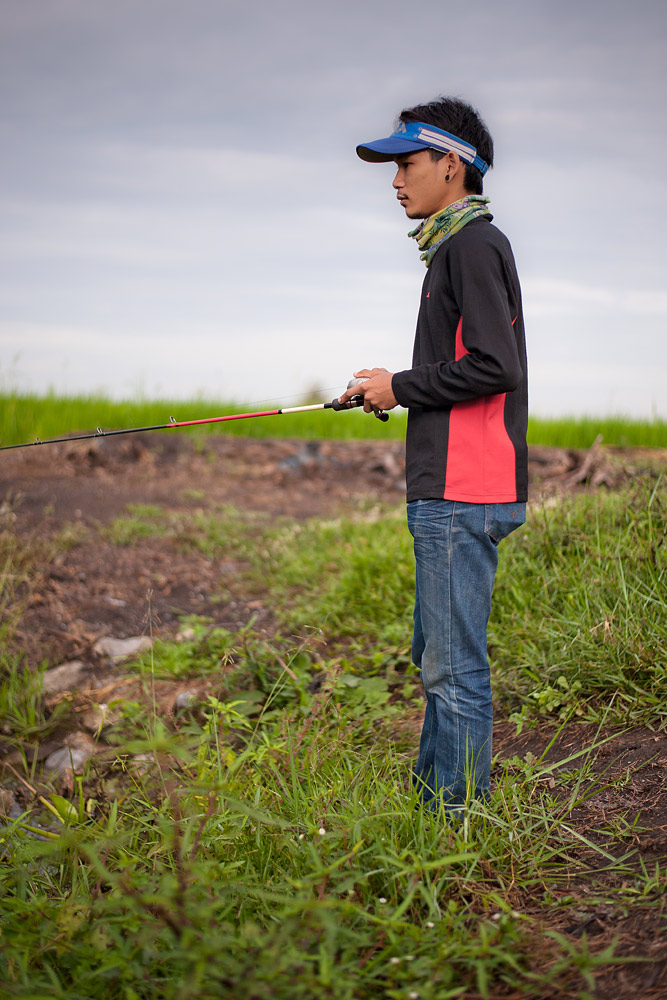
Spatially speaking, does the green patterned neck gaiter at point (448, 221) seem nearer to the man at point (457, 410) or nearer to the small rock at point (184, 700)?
the man at point (457, 410)

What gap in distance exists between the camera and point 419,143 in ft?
8.17

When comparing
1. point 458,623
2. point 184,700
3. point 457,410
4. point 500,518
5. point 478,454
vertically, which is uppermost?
point 457,410

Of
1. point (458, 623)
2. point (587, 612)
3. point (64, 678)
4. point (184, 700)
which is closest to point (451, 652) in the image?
point (458, 623)

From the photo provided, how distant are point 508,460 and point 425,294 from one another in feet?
1.99

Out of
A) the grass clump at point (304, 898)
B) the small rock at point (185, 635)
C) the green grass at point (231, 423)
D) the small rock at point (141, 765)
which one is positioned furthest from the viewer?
the green grass at point (231, 423)

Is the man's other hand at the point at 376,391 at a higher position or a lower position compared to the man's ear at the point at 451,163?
lower

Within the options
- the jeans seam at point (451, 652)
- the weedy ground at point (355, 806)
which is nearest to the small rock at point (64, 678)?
the weedy ground at point (355, 806)

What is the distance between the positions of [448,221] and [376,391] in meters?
0.59

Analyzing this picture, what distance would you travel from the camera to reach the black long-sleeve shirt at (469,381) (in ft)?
7.52

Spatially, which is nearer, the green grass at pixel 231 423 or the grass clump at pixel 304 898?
the grass clump at pixel 304 898

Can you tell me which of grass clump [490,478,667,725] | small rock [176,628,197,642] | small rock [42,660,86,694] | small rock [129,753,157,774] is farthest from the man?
small rock [42,660,86,694]

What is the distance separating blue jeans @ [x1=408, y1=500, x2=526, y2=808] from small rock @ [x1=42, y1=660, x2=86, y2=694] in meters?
2.64

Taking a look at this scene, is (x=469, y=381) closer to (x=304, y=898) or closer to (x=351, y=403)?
(x=351, y=403)

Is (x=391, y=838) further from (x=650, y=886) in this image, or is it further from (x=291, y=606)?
(x=291, y=606)
